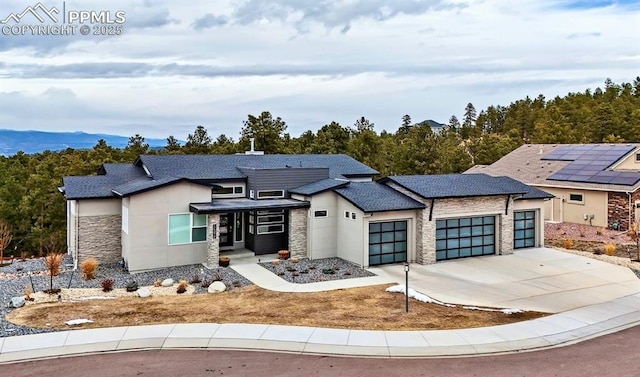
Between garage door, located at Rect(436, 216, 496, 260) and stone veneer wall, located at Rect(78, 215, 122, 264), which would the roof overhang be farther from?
garage door, located at Rect(436, 216, 496, 260)

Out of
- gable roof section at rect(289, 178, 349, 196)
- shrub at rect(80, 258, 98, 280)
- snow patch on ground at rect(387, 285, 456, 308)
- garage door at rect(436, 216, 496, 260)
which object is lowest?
snow patch on ground at rect(387, 285, 456, 308)

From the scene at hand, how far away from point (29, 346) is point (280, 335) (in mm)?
6218

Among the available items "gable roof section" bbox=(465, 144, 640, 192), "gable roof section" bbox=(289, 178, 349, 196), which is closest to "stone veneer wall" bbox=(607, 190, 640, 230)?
"gable roof section" bbox=(465, 144, 640, 192)

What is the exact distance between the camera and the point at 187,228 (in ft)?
76.1

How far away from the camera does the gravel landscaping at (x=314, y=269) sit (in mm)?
20969

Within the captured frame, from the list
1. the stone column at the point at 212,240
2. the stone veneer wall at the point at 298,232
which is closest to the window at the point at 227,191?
the stone column at the point at 212,240

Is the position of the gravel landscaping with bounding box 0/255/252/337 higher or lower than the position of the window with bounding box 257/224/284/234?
lower

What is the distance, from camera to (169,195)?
74.5ft

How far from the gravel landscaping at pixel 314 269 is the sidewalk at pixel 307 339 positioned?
6.43 metres

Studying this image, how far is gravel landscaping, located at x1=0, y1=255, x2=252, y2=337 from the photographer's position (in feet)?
63.6

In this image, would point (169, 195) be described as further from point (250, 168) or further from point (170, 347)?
point (170, 347)

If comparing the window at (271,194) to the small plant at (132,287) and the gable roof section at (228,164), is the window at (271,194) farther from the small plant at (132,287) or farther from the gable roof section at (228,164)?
the small plant at (132,287)

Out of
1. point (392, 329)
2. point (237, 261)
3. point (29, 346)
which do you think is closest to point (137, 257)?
point (237, 261)

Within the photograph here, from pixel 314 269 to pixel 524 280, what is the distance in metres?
8.58
